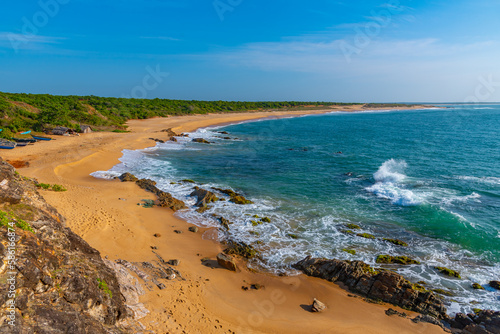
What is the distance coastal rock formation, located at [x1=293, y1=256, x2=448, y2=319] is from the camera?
9875mm

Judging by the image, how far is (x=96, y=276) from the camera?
654 cm

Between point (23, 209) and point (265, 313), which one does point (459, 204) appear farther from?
point (23, 209)

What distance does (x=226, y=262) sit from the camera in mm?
11711

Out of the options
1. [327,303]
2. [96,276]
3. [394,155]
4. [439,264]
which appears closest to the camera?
[96,276]

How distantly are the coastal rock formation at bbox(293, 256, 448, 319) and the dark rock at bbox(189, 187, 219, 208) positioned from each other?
8.30m

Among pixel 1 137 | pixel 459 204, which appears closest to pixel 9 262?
pixel 459 204

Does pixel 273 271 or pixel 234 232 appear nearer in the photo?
pixel 273 271

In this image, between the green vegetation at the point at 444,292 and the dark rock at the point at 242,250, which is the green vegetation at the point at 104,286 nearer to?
the dark rock at the point at 242,250

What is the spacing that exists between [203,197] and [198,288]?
923 centimetres

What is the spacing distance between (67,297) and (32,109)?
45.6 meters

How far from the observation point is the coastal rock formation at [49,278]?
471 centimetres

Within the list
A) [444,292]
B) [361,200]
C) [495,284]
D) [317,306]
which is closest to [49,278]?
[317,306]

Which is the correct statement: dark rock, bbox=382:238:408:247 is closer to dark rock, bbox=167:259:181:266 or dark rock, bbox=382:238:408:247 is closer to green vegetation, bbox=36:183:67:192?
dark rock, bbox=167:259:181:266

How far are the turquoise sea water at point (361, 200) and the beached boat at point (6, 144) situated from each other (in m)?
10.1
